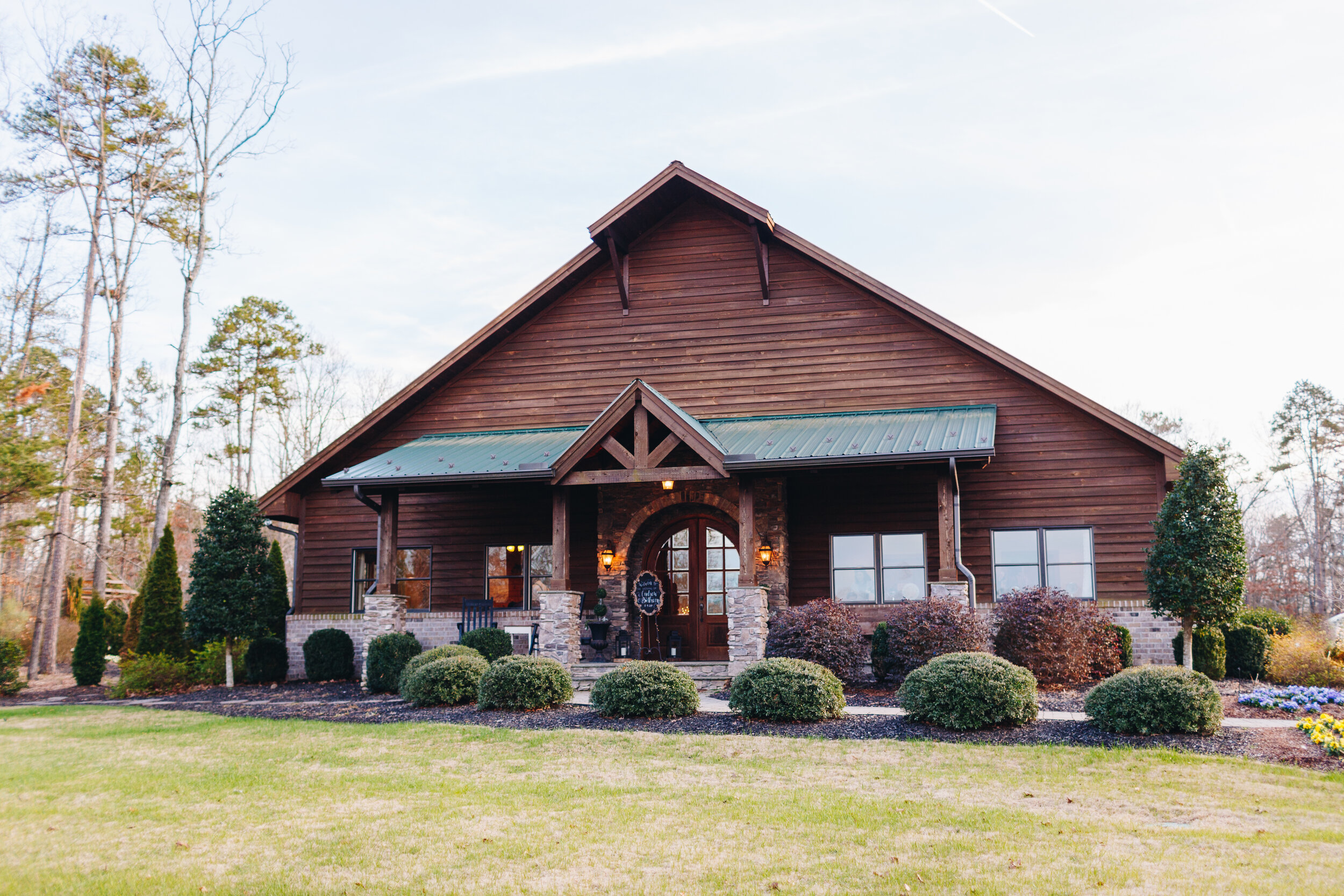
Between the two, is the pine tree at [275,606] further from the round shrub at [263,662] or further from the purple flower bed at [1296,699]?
the purple flower bed at [1296,699]

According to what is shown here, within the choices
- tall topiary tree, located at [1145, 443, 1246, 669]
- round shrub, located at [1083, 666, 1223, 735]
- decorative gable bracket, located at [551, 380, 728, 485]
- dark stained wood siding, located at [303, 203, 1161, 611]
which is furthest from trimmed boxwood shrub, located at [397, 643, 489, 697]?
tall topiary tree, located at [1145, 443, 1246, 669]

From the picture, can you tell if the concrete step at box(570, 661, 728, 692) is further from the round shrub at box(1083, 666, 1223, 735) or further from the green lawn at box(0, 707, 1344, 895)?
the round shrub at box(1083, 666, 1223, 735)

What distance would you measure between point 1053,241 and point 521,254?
1836 centimetres

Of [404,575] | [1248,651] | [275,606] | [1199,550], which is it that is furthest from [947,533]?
[275,606]

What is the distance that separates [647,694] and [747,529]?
12.8ft

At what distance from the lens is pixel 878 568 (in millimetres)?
16609

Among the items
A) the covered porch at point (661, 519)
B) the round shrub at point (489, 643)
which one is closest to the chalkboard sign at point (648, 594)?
the covered porch at point (661, 519)

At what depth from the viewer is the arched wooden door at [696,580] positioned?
56.6 ft

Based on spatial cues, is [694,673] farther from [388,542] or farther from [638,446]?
[388,542]

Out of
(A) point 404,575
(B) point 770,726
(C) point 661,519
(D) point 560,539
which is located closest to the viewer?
(B) point 770,726

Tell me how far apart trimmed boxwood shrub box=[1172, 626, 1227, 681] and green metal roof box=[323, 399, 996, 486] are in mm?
4202

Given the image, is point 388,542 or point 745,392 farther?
point 745,392

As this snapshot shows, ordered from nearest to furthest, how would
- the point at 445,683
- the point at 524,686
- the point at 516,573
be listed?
the point at 524,686
the point at 445,683
the point at 516,573

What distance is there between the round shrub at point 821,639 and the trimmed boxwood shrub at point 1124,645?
12.9 feet
